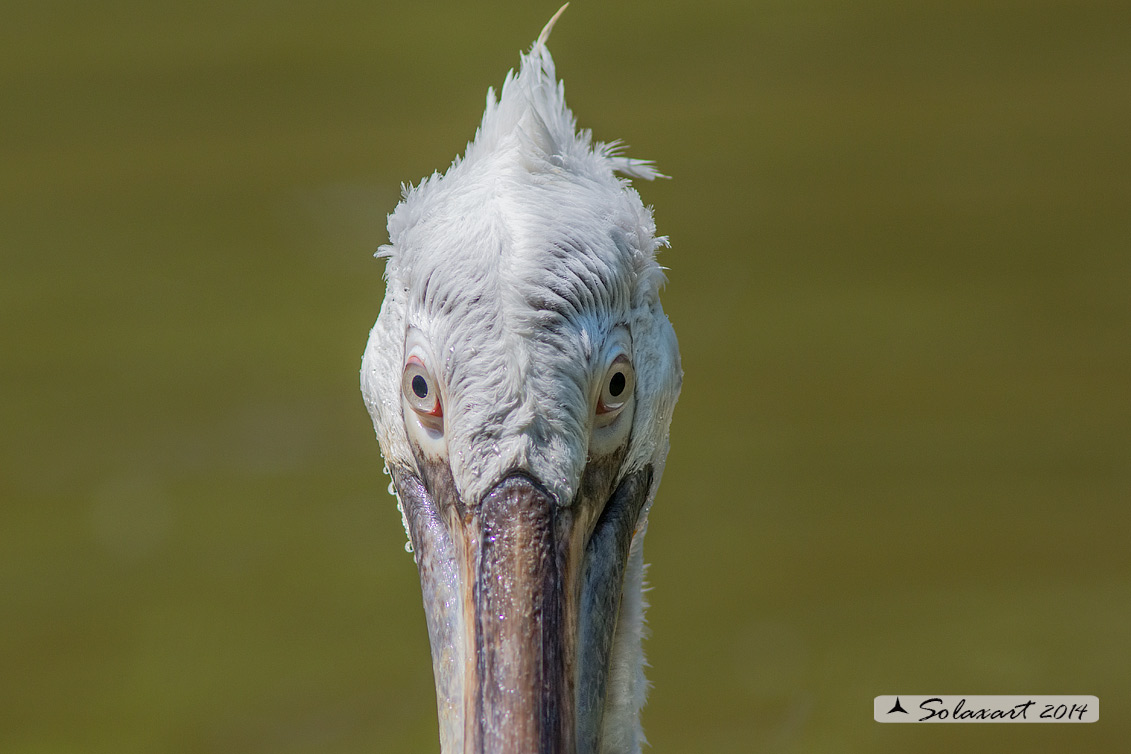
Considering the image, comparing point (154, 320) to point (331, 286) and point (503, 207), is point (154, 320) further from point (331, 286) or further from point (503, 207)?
point (503, 207)

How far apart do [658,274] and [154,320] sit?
6133 mm

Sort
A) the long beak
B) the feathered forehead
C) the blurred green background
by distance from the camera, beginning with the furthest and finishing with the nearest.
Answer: the blurred green background < the feathered forehead < the long beak

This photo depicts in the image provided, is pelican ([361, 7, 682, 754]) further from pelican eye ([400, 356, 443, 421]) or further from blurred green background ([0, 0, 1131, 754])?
blurred green background ([0, 0, 1131, 754])

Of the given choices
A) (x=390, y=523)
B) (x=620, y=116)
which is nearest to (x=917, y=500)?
(x=390, y=523)

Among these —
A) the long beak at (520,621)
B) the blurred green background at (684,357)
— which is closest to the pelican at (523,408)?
the long beak at (520,621)

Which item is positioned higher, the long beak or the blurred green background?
the blurred green background

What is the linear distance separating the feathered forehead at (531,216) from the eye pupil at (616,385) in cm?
16

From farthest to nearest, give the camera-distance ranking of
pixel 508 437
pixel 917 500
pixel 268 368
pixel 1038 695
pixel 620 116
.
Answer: pixel 620 116
pixel 268 368
pixel 917 500
pixel 1038 695
pixel 508 437

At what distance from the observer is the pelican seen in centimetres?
237

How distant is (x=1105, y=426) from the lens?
7.25 meters

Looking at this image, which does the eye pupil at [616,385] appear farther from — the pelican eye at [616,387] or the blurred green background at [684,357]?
the blurred green background at [684,357]

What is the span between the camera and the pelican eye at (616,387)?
2.58 metres

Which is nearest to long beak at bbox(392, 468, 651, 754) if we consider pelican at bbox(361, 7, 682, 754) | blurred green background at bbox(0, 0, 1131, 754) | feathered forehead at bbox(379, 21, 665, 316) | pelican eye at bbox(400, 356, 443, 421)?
pelican at bbox(361, 7, 682, 754)

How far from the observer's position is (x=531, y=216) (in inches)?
102
